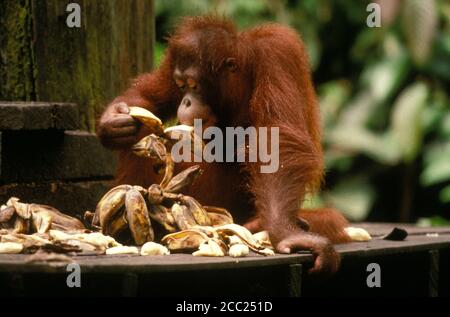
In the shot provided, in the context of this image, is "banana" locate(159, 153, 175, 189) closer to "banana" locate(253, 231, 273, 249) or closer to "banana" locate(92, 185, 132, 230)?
"banana" locate(92, 185, 132, 230)

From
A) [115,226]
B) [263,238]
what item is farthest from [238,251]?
[115,226]

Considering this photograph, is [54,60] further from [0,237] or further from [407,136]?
[407,136]

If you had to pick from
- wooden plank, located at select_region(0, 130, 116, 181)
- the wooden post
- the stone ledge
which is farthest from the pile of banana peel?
the wooden post

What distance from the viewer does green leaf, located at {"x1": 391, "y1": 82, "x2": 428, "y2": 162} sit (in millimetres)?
7598

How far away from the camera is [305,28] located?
827cm

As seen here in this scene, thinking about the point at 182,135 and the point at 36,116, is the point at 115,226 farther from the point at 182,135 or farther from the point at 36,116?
the point at 36,116

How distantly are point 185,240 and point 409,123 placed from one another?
16.2ft

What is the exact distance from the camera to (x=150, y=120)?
3408 mm

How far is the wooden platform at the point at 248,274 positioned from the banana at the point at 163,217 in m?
0.32

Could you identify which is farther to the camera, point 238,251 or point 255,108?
point 255,108

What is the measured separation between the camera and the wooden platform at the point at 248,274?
255 centimetres

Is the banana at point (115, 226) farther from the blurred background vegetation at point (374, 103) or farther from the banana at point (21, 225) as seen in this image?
the blurred background vegetation at point (374, 103)
